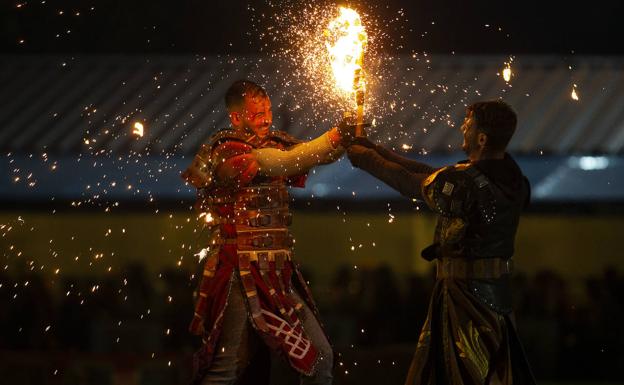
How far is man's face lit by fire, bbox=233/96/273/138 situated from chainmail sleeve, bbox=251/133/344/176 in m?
0.22

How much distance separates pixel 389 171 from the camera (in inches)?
271

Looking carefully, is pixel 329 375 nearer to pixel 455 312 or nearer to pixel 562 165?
pixel 455 312

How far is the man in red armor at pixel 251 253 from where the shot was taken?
22.3ft

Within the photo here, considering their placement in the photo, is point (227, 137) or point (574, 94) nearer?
point (227, 137)

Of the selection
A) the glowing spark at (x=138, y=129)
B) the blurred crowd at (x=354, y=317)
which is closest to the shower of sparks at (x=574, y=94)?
the blurred crowd at (x=354, y=317)

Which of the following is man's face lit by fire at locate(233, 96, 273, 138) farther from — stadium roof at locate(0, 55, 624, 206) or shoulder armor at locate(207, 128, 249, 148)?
stadium roof at locate(0, 55, 624, 206)

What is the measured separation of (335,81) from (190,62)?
5062mm

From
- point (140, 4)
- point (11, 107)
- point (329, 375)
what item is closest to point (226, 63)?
point (140, 4)

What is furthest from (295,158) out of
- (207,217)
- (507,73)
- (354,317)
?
(507,73)

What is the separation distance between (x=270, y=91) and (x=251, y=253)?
4.78 meters

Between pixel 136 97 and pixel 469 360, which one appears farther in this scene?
pixel 136 97

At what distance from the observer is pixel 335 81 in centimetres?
789

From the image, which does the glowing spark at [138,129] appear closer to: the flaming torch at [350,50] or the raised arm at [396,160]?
the flaming torch at [350,50]

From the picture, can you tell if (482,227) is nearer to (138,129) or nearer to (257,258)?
(257,258)
